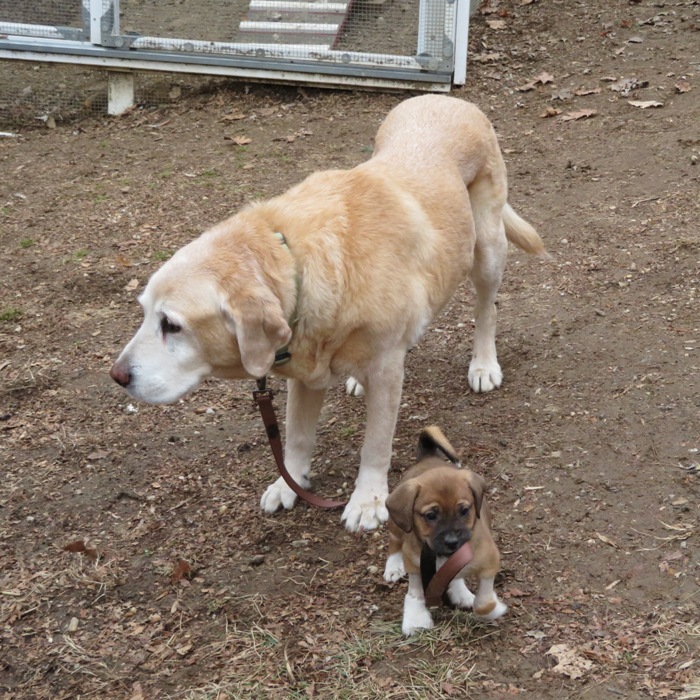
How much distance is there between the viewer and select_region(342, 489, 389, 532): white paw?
3.87 metres

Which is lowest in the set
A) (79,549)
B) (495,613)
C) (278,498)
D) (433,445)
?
(79,549)

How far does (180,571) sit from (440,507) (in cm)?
129

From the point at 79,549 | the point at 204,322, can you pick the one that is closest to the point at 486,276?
the point at 204,322

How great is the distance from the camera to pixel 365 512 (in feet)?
12.8

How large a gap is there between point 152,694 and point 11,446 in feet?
Answer: 6.22

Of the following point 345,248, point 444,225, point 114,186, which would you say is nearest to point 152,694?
point 345,248

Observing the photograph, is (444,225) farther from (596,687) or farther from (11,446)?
(11,446)

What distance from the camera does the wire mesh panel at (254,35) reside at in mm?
8188

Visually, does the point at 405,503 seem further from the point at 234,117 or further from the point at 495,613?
the point at 234,117

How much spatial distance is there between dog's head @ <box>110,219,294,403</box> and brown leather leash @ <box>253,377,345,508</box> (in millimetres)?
259

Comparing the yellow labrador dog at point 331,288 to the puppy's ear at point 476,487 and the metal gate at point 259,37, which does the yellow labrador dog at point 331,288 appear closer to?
the puppy's ear at point 476,487

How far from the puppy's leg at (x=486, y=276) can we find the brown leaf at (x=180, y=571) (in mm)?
1838

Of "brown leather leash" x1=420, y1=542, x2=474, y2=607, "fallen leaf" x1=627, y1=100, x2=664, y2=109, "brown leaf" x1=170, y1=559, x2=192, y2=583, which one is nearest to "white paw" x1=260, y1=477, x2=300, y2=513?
"brown leaf" x1=170, y1=559, x2=192, y2=583

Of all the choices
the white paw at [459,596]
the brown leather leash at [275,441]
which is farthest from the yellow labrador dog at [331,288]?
the white paw at [459,596]
